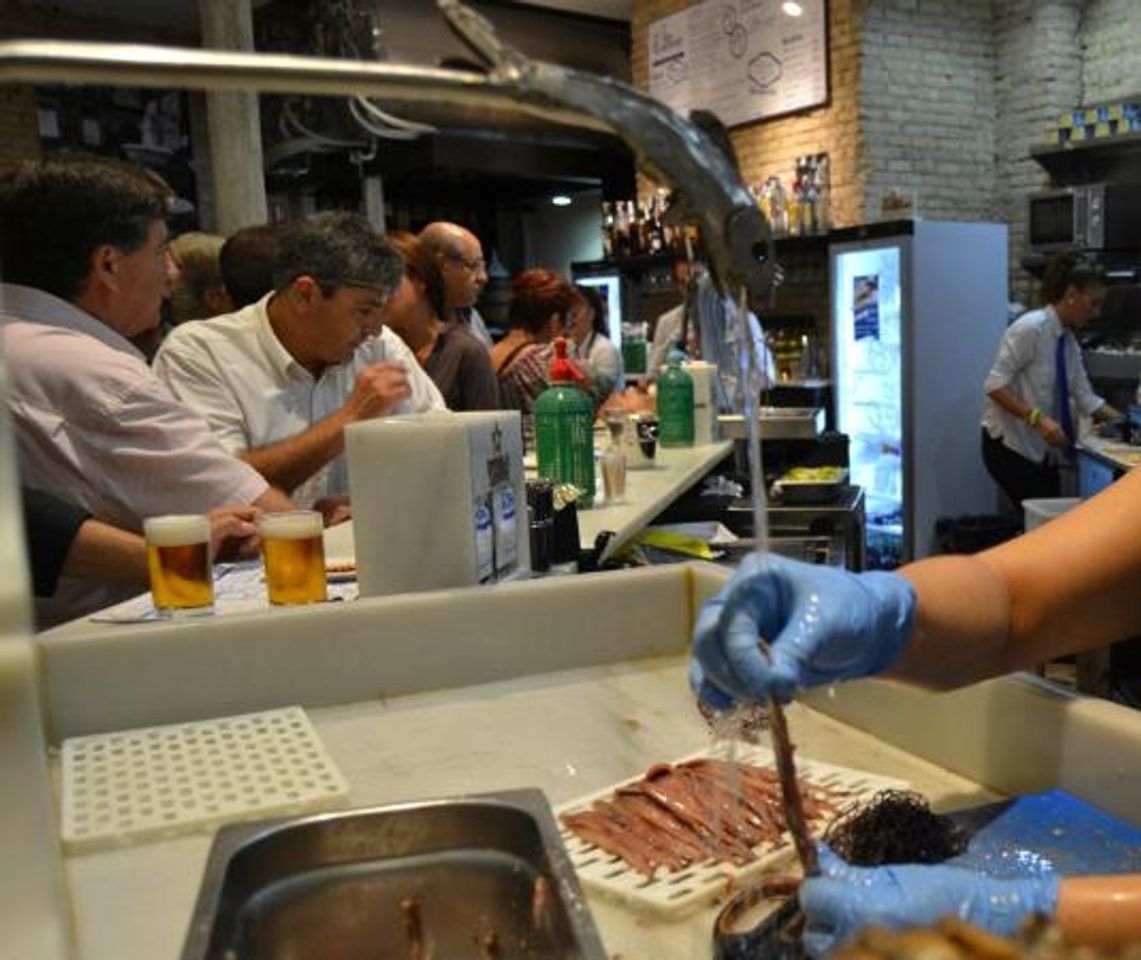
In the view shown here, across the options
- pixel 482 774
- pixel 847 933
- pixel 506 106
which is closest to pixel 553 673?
pixel 482 774

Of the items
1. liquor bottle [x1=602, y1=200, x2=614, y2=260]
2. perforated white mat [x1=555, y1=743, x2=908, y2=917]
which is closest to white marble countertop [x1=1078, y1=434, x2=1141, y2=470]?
perforated white mat [x1=555, y1=743, x2=908, y2=917]

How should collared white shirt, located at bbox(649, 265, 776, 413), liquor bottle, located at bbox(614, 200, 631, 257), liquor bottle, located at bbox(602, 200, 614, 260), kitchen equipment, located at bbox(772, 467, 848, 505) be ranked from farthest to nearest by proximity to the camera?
1. liquor bottle, located at bbox(602, 200, 614, 260)
2. liquor bottle, located at bbox(614, 200, 631, 257)
3. collared white shirt, located at bbox(649, 265, 776, 413)
4. kitchen equipment, located at bbox(772, 467, 848, 505)

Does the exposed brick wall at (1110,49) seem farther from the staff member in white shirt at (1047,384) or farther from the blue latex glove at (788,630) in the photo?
the blue latex glove at (788,630)

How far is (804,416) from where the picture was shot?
5023 millimetres

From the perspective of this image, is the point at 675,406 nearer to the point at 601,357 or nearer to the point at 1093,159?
the point at 601,357

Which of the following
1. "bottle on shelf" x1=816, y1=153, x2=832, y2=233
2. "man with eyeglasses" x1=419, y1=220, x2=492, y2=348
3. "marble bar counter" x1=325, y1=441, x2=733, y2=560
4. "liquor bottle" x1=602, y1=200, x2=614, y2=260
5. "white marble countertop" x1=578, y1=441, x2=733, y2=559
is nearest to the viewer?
"marble bar counter" x1=325, y1=441, x2=733, y2=560

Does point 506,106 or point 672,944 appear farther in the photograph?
point 672,944

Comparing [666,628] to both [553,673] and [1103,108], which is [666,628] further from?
[1103,108]

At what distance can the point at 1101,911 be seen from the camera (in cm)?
88

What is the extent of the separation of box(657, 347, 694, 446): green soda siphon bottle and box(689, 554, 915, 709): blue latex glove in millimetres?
3047

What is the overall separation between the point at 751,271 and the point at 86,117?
9509 millimetres

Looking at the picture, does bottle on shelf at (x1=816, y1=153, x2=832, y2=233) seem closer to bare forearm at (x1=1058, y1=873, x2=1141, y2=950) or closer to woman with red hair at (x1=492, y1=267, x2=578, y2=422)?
woman with red hair at (x1=492, y1=267, x2=578, y2=422)

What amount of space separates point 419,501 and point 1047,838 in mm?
1056

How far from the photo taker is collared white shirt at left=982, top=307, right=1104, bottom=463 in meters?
6.34
